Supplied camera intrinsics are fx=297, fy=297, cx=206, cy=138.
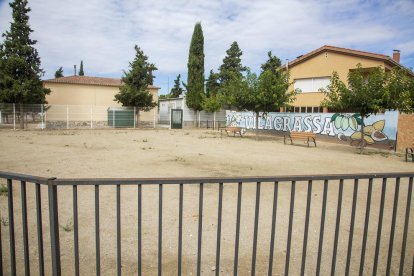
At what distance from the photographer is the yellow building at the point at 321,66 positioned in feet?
80.3

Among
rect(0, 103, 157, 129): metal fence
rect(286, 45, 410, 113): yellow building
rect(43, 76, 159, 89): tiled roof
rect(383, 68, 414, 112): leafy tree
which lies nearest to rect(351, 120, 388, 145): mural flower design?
rect(383, 68, 414, 112): leafy tree

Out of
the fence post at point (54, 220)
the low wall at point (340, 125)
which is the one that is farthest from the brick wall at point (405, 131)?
the fence post at point (54, 220)

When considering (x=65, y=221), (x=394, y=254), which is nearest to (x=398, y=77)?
(x=394, y=254)

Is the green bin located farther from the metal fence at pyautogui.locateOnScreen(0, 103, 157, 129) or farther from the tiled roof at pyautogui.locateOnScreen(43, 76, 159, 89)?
the tiled roof at pyautogui.locateOnScreen(43, 76, 159, 89)

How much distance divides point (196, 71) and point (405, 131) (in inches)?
963

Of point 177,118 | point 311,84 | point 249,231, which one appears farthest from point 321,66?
point 249,231

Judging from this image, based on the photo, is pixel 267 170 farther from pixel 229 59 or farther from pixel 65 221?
pixel 229 59

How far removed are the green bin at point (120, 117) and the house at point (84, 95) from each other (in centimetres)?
131

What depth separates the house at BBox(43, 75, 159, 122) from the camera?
3191cm

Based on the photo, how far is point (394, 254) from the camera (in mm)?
3871

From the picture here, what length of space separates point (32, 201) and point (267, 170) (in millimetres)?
6553

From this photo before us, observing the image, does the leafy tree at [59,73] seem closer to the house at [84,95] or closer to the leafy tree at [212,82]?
the house at [84,95]

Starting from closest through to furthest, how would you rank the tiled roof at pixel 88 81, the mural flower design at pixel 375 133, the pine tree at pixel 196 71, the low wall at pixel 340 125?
the low wall at pixel 340 125 < the mural flower design at pixel 375 133 < the tiled roof at pixel 88 81 < the pine tree at pixel 196 71

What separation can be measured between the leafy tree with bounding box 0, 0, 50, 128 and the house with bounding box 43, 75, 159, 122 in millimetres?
5232
